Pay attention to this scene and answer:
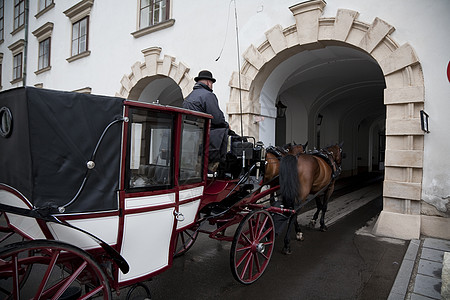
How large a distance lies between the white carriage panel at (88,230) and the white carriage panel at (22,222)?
170 mm

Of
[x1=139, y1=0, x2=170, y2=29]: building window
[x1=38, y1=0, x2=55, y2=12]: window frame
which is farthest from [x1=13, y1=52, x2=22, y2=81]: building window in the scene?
[x1=139, y1=0, x2=170, y2=29]: building window

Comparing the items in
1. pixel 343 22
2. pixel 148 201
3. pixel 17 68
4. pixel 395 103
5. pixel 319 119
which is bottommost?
pixel 148 201

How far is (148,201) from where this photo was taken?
2.24 m

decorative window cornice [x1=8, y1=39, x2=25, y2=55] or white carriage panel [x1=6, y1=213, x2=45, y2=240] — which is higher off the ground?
decorative window cornice [x1=8, y1=39, x2=25, y2=55]

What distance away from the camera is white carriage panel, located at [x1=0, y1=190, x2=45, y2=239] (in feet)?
6.36

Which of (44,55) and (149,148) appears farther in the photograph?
(44,55)

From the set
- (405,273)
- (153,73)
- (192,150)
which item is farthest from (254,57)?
(405,273)

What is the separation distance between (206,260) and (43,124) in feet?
8.82

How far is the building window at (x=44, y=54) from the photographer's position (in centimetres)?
1176

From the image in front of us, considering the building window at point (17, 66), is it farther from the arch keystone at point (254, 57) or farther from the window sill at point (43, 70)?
the arch keystone at point (254, 57)

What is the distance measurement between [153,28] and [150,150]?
6.38 m

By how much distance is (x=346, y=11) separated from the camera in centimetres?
504

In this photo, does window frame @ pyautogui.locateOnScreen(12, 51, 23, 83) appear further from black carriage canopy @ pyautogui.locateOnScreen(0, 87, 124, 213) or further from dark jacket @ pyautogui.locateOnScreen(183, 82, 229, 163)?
black carriage canopy @ pyautogui.locateOnScreen(0, 87, 124, 213)

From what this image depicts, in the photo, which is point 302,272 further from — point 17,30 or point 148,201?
point 17,30
